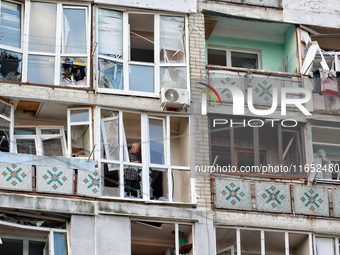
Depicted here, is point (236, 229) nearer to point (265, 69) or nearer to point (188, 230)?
point (188, 230)

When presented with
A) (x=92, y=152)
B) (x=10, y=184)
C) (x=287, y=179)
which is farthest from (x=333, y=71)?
(x=10, y=184)

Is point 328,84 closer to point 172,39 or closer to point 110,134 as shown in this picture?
point 172,39

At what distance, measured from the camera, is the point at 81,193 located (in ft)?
80.9

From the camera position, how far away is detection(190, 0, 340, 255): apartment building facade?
1014 inches

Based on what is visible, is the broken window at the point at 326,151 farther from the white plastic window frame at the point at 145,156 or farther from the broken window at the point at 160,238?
the broken window at the point at 160,238

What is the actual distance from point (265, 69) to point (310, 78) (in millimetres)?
1491

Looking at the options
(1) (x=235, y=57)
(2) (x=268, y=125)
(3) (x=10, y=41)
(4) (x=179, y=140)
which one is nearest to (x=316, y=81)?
(2) (x=268, y=125)

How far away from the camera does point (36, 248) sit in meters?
24.4

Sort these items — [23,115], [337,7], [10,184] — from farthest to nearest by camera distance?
[337,7]
[23,115]
[10,184]

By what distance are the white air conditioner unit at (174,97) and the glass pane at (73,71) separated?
1.86m

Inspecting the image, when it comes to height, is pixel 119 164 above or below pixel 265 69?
below

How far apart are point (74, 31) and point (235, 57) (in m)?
4.77

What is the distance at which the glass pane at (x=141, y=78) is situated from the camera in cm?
2620

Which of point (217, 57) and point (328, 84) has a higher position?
point (217, 57)
